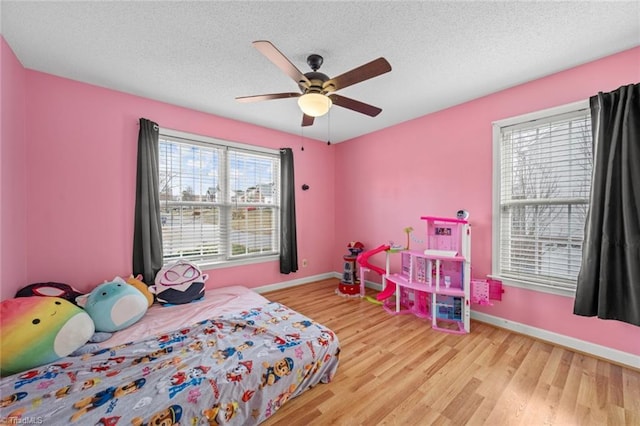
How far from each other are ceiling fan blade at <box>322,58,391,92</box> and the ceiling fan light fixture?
0.10m

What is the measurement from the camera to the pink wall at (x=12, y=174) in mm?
1796

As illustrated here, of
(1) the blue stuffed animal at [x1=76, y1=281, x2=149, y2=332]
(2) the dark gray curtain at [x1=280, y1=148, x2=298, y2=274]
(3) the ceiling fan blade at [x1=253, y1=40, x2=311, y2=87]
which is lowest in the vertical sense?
(1) the blue stuffed animal at [x1=76, y1=281, x2=149, y2=332]

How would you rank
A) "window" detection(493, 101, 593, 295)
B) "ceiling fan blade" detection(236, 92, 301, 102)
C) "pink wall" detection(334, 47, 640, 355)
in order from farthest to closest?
"window" detection(493, 101, 593, 295)
"pink wall" detection(334, 47, 640, 355)
"ceiling fan blade" detection(236, 92, 301, 102)

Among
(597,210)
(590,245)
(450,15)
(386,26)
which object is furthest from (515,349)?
(386,26)

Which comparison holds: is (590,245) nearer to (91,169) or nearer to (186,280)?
(186,280)

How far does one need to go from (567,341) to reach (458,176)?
1.89 metres

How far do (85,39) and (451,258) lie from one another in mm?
3761

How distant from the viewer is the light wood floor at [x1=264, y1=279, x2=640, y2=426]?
1492mm

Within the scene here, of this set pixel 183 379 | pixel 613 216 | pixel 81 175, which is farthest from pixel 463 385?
pixel 81 175

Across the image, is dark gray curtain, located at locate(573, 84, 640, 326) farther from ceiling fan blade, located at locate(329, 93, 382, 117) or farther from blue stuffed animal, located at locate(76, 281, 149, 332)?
blue stuffed animal, located at locate(76, 281, 149, 332)

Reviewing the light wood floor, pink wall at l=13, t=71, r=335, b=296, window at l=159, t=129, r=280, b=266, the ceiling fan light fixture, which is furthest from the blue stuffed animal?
the ceiling fan light fixture

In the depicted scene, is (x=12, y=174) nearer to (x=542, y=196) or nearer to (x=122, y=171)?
(x=122, y=171)

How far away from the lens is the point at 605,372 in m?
1.88

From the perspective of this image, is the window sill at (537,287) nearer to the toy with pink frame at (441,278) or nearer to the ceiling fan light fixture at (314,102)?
the toy with pink frame at (441,278)
